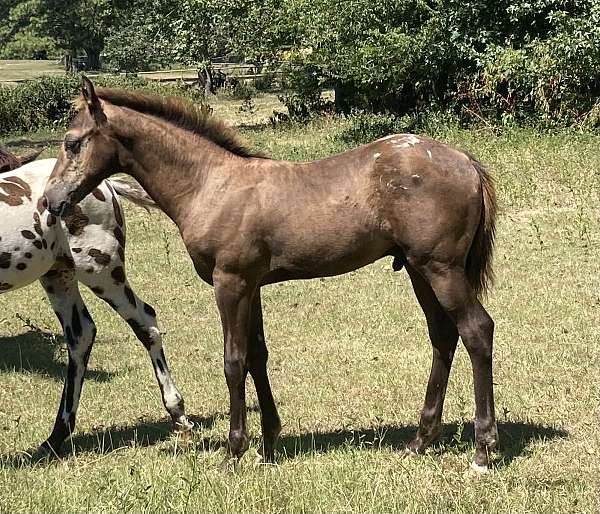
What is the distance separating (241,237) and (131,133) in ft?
3.32

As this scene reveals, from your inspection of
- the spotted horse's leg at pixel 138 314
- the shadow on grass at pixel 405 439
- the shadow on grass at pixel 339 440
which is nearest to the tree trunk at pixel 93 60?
the spotted horse's leg at pixel 138 314

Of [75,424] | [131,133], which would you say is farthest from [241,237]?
[75,424]

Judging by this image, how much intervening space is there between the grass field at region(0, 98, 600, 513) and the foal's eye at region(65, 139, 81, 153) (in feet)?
6.42

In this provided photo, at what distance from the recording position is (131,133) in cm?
535

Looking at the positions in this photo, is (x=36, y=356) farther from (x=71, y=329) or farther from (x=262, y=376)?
(x=262, y=376)

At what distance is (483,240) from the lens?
5.25 m

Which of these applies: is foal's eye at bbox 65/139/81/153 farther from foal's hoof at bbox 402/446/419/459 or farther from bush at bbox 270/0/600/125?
bush at bbox 270/0/600/125

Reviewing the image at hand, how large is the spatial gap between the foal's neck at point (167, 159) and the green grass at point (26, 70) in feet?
162

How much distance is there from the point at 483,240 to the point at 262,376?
5.41ft

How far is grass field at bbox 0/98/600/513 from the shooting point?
4.45 meters

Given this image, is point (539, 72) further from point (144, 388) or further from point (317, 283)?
point (144, 388)

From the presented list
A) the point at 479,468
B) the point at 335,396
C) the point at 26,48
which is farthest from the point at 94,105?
the point at 26,48

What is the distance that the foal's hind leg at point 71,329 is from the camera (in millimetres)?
6324

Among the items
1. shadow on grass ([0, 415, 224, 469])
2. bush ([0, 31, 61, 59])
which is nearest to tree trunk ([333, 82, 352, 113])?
shadow on grass ([0, 415, 224, 469])
